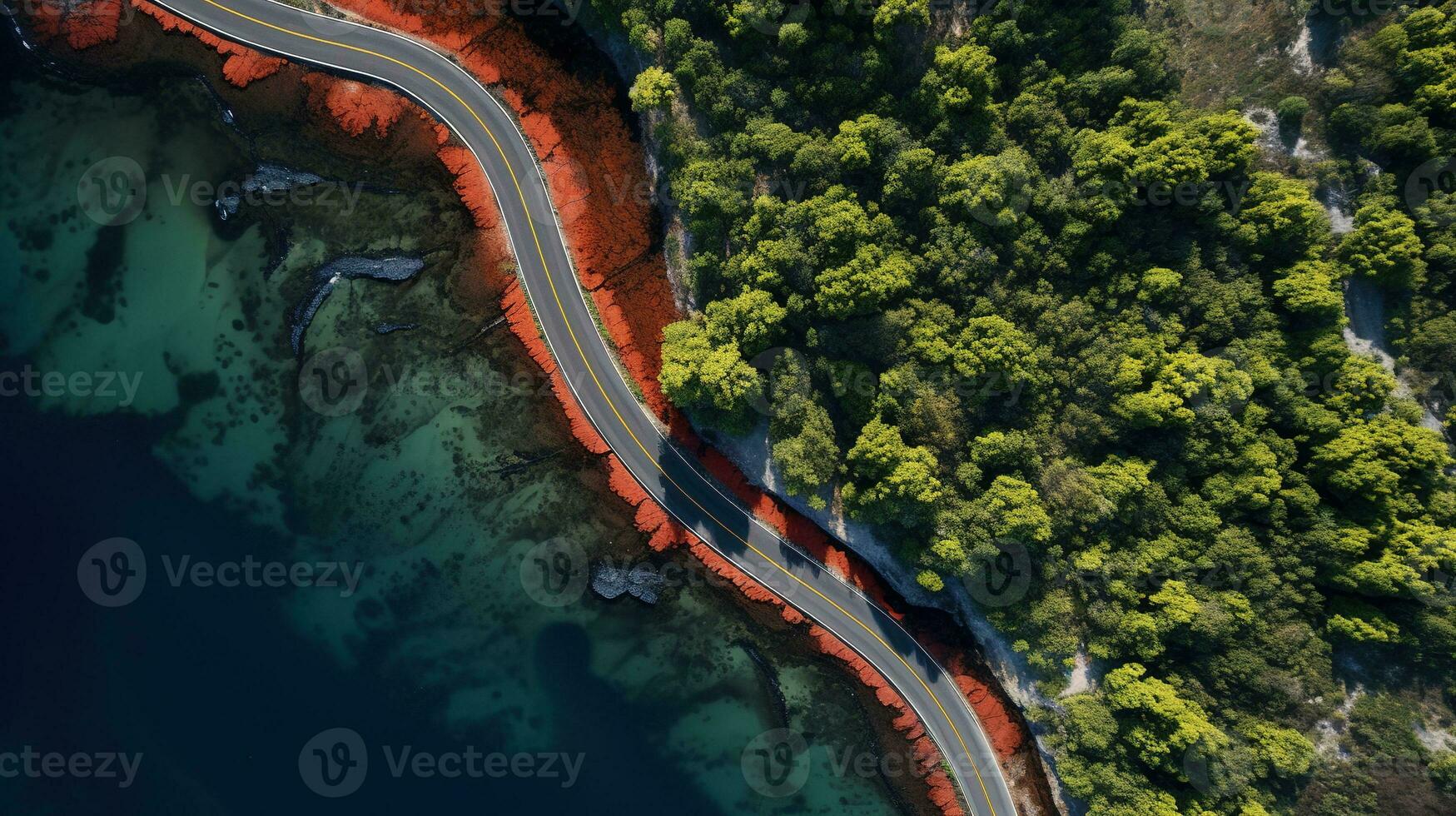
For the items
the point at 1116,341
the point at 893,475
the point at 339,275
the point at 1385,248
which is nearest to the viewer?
the point at 1385,248

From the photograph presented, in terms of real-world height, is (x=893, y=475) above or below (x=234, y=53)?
below

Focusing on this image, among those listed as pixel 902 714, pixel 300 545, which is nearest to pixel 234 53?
pixel 300 545

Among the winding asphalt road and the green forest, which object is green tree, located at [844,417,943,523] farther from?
the winding asphalt road

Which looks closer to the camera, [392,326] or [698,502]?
[698,502]

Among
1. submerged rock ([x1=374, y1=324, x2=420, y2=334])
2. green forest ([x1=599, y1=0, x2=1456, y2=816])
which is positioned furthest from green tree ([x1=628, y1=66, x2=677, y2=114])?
submerged rock ([x1=374, y1=324, x2=420, y2=334])

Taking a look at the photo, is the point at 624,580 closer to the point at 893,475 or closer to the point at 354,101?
the point at 893,475

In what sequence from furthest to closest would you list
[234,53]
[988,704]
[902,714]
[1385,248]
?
1. [902,714]
2. [988,704]
3. [234,53]
4. [1385,248]
